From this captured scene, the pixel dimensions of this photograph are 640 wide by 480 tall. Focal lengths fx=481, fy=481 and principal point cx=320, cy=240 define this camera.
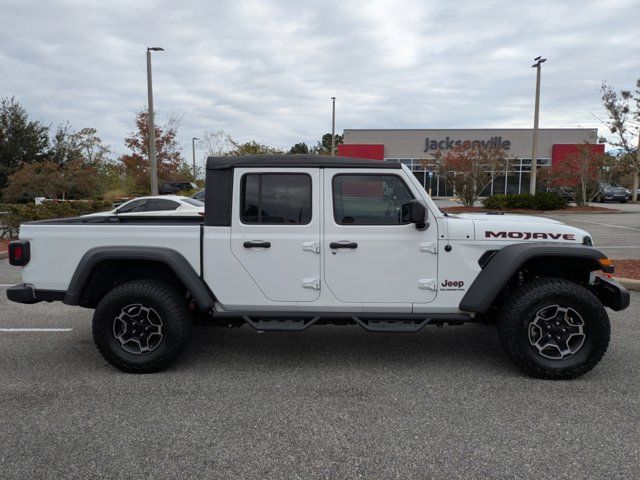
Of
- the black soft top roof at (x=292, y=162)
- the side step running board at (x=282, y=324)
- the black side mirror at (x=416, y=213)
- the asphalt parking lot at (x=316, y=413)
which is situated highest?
the black soft top roof at (x=292, y=162)

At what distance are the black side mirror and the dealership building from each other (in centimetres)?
3774

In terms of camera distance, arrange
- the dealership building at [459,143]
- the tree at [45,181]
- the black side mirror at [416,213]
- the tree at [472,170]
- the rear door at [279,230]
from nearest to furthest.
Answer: the black side mirror at [416,213] < the rear door at [279,230] < the tree at [45,181] < the tree at [472,170] < the dealership building at [459,143]

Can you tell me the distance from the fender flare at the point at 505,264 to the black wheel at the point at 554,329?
0.81 feet

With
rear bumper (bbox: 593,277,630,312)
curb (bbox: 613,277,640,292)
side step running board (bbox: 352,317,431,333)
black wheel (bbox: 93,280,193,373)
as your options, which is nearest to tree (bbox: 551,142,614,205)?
curb (bbox: 613,277,640,292)

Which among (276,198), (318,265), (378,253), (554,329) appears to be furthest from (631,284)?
(276,198)

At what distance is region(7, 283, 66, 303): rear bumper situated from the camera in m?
4.20

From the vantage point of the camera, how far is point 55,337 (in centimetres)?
513

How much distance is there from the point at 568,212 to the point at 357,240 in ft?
76.3

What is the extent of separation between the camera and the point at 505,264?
3.85 meters

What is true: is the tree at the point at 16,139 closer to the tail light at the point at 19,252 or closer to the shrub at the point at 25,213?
the shrub at the point at 25,213

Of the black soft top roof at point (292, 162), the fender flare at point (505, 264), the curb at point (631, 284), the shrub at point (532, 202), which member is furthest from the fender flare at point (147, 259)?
the shrub at point (532, 202)

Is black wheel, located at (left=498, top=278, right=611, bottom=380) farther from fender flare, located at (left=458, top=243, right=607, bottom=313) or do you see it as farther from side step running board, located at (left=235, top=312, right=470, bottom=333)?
side step running board, located at (left=235, top=312, right=470, bottom=333)

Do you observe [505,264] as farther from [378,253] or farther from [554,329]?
[378,253]

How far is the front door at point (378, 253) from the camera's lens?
4.02 meters
